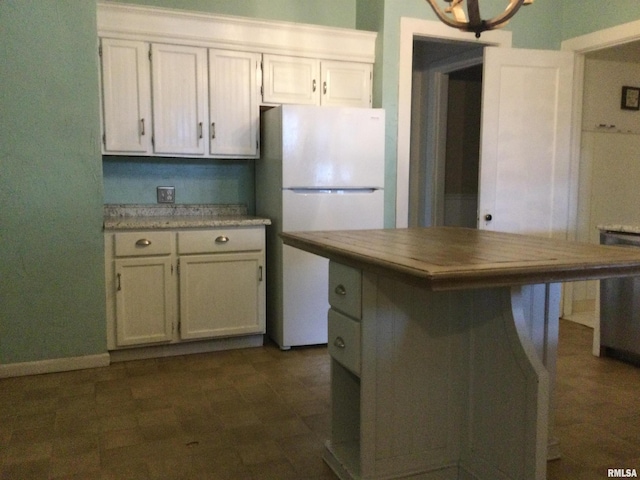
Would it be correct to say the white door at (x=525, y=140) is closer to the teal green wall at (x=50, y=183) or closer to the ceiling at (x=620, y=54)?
the ceiling at (x=620, y=54)

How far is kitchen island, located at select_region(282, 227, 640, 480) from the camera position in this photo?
65.9 inches

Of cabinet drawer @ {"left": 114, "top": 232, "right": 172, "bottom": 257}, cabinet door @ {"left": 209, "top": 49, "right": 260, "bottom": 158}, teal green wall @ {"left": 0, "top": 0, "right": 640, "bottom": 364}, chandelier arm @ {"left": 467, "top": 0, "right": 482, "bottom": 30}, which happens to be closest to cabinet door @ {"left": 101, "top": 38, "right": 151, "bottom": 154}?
teal green wall @ {"left": 0, "top": 0, "right": 640, "bottom": 364}

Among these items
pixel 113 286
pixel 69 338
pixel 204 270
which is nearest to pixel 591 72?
pixel 204 270

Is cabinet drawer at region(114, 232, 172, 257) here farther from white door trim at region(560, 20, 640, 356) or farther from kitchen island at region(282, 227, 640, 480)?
white door trim at region(560, 20, 640, 356)

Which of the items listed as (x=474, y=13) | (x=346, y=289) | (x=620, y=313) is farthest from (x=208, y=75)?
(x=620, y=313)

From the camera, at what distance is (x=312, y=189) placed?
11.4 feet

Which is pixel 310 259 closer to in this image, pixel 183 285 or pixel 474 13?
pixel 183 285

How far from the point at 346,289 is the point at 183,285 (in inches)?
67.3

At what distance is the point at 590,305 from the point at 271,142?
299 cm

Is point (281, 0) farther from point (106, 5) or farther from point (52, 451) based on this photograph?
point (52, 451)

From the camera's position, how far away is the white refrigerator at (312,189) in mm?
3404

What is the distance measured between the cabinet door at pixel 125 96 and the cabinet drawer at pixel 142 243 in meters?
0.55

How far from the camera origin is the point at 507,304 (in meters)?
1.72

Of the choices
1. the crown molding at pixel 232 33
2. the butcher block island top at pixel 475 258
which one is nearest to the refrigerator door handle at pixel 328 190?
the crown molding at pixel 232 33
